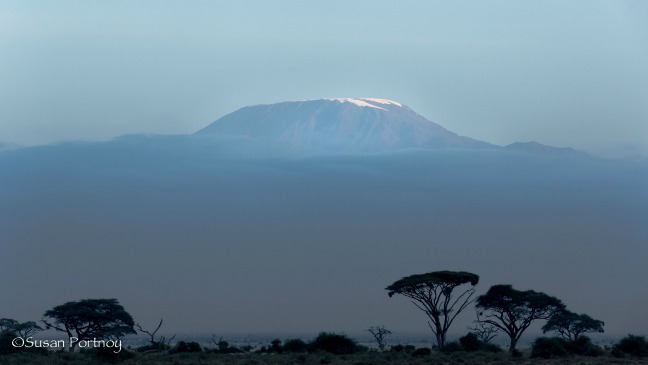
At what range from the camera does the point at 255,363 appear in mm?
73688

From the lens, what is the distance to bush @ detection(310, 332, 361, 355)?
90875mm

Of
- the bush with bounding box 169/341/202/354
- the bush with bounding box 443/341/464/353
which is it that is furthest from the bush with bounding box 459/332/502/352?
the bush with bounding box 169/341/202/354

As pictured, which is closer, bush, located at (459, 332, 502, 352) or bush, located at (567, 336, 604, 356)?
bush, located at (567, 336, 604, 356)

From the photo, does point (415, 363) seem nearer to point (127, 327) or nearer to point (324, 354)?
point (324, 354)

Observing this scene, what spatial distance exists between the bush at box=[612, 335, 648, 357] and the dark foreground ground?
3163 millimetres

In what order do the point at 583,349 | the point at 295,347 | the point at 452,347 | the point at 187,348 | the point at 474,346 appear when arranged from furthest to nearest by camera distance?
the point at 474,346, the point at 295,347, the point at 452,347, the point at 187,348, the point at 583,349

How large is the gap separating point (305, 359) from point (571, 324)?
49252 mm

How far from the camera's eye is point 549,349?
80.9 meters

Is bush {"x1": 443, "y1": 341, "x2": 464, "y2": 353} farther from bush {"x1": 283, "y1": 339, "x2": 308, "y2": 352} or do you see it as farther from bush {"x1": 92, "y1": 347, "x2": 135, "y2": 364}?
bush {"x1": 92, "y1": 347, "x2": 135, "y2": 364}

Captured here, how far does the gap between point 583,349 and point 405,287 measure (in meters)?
22.1

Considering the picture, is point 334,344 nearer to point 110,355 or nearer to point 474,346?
point 474,346

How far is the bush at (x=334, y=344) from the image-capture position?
90.9 m

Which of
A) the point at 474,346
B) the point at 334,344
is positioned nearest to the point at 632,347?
the point at 474,346

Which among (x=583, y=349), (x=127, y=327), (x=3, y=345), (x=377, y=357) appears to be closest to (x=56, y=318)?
(x=127, y=327)
